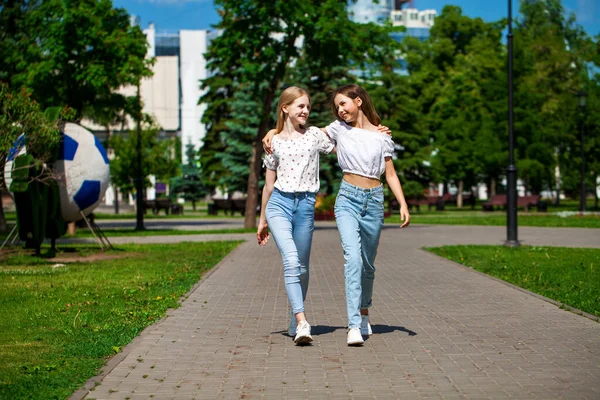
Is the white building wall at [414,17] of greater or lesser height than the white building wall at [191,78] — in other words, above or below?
above

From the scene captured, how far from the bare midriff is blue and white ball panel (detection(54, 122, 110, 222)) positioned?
1138cm

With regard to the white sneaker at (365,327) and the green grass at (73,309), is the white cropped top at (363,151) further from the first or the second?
the green grass at (73,309)

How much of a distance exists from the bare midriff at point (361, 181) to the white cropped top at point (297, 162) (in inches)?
10.4

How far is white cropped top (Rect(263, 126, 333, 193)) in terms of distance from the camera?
8.09m

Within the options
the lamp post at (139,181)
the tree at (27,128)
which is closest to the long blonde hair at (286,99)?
the tree at (27,128)

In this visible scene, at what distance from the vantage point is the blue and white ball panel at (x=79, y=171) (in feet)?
61.8

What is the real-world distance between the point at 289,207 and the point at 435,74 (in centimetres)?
6802

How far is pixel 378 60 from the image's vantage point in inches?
1228

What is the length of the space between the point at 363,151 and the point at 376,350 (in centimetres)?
157

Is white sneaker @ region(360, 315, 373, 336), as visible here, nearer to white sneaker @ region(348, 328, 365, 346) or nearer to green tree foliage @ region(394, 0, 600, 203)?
white sneaker @ region(348, 328, 365, 346)

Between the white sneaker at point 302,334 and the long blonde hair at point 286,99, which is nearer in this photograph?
the white sneaker at point 302,334

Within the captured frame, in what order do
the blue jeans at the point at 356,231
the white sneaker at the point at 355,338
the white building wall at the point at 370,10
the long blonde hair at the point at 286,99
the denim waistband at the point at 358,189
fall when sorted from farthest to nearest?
the white building wall at the point at 370,10
the long blonde hair at the point at 286,99
the denim waistband at the point at 358,189
the blue jeans at the point at 356,231
the white sneaker at the point at 355,338

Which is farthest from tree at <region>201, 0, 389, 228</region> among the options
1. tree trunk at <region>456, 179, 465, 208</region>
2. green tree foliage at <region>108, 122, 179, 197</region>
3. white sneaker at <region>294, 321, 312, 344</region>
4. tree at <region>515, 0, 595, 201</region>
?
tree trunk at <region>456, 179, 465, 208</region>

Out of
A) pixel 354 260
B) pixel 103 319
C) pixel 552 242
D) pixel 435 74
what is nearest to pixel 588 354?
pixel 354 260
